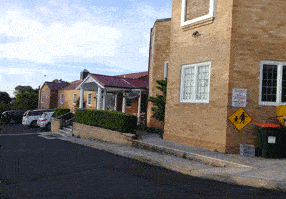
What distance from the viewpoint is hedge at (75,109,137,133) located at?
13252 mm

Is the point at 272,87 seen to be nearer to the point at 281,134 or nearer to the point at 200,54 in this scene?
the point at 281,134

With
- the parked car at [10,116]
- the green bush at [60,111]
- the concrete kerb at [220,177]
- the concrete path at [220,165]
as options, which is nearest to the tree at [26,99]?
the parked car at [10,116]

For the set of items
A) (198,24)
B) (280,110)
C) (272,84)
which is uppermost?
(198,24)

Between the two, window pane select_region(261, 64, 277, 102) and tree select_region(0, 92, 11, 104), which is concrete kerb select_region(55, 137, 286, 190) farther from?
tree select_region(0, 92, 11, 104)

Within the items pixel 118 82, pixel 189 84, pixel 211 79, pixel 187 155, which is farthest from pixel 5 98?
pixel 187 155

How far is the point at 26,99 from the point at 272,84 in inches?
1713

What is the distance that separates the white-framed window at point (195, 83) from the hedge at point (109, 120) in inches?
119

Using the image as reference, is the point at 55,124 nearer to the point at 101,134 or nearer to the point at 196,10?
the point at 101,134

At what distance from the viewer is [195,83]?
36.6 feet

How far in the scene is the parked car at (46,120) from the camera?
21.7 m

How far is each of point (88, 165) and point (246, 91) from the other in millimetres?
6039

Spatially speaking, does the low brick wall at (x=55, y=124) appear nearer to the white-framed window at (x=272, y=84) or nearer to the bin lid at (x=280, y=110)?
the white-framed window at (x=272, y=84)

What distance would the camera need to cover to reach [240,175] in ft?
21.5

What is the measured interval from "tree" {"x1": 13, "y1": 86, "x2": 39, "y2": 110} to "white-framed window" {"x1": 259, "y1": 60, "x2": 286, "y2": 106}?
42319 millimetres
